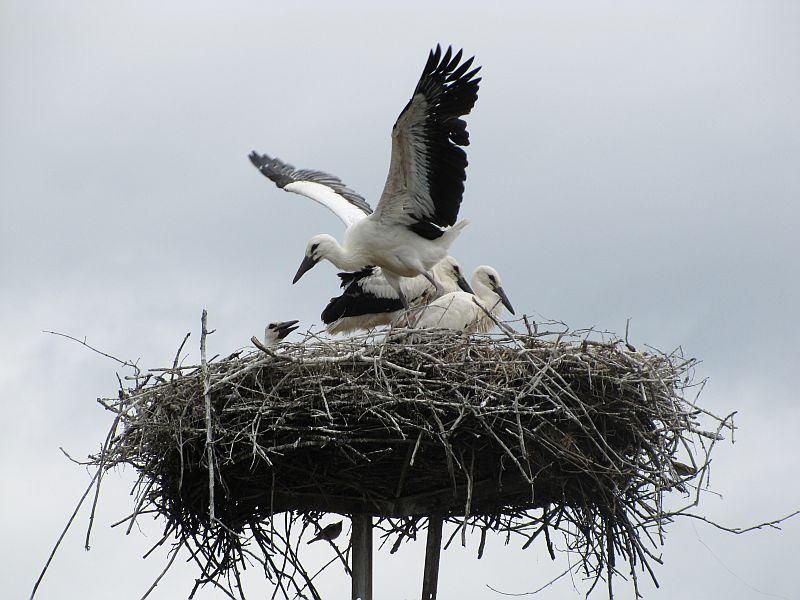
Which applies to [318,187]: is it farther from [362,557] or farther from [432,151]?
[362,557]

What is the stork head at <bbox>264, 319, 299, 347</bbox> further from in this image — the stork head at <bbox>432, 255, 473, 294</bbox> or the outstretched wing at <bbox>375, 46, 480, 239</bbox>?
the stork head at <bbox>432, 255, 473, 294</bbox>

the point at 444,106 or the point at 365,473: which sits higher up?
the point at 444,106

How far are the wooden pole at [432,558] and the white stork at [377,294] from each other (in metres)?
2.51

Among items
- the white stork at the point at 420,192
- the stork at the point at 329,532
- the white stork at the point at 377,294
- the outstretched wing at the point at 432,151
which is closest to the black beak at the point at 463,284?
the white stork at the point at 377,294

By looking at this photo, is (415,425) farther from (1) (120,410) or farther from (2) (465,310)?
(2) (465,310)

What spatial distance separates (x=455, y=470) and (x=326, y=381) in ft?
2.30

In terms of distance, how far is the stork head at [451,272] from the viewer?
28.3 ft

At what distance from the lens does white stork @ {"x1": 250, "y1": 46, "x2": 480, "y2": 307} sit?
6.92 m

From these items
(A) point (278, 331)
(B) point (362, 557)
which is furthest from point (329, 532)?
(A) point (278, 331)

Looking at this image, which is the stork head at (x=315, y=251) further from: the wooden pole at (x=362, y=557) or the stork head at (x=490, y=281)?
the wooden pole at (x=362, y=557)

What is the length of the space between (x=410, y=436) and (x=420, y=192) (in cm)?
218

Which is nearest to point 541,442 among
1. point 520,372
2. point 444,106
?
point 520,372

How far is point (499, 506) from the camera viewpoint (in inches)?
247

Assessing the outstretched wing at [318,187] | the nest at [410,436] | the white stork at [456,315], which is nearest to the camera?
the nest at [410,436]
